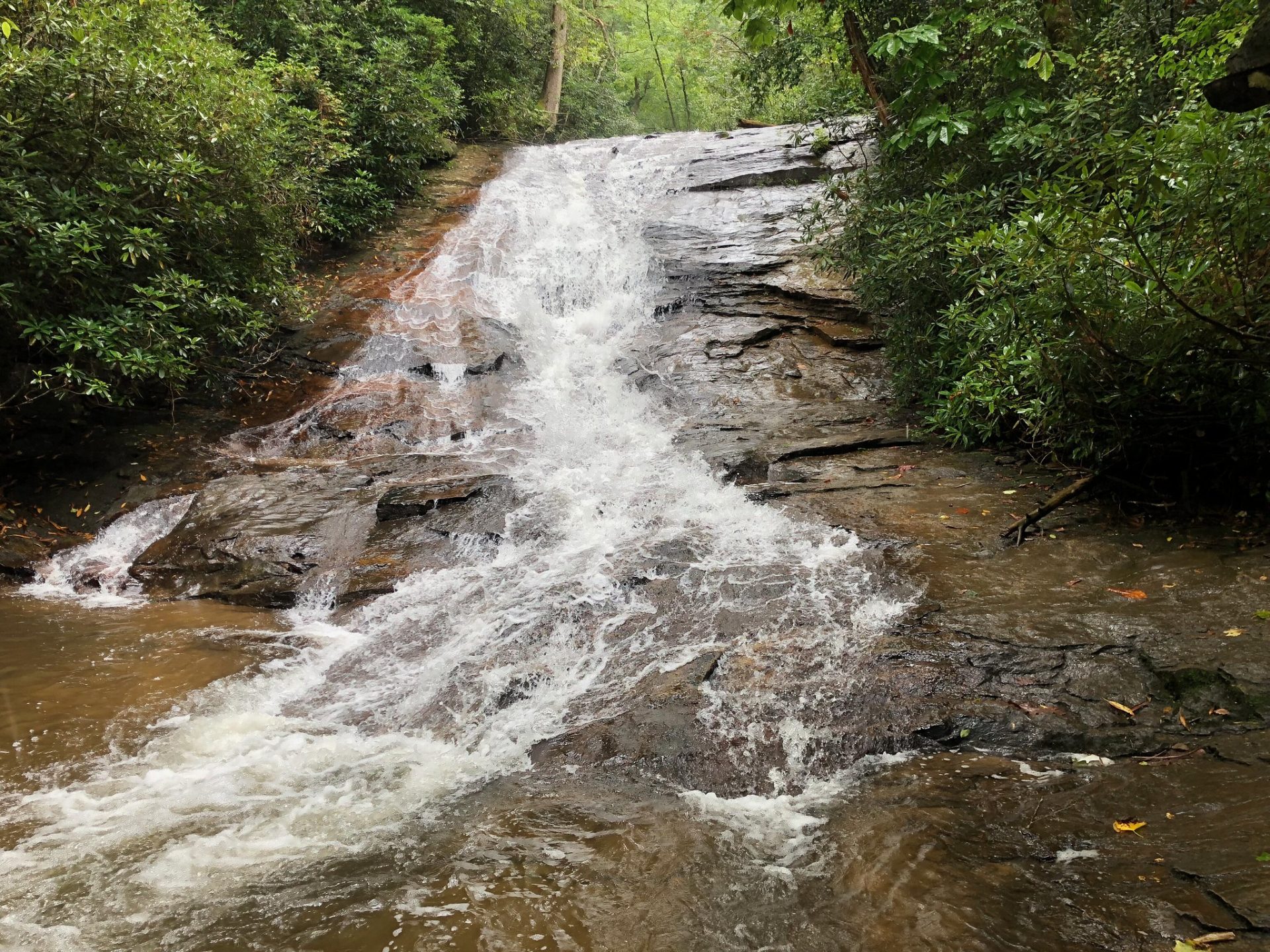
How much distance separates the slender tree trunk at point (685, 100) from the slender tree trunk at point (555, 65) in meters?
10.5

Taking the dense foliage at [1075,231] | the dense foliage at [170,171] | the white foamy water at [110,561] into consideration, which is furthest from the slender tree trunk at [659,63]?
the white foamy water at [110,561]

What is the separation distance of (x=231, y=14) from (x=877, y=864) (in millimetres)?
16100

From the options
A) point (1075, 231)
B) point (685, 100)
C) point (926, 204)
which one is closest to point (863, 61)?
point (926, 204)

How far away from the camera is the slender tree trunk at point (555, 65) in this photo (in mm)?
20906

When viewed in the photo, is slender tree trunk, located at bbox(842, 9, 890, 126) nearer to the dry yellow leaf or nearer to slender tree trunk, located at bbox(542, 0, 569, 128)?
the dry yellow leaf

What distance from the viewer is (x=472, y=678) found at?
4.69 m

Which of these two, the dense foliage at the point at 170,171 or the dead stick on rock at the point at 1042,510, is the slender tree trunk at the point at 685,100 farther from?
the dead stick on rock at the point at 1042,510

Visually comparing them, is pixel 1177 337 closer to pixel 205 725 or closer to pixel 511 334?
pixel 205 725

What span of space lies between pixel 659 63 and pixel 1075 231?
30389 mm

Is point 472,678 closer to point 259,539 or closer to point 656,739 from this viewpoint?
point 656,739

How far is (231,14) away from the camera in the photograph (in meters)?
12.5

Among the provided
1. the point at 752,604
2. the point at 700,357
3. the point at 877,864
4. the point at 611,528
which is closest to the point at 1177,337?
the point at 752,604

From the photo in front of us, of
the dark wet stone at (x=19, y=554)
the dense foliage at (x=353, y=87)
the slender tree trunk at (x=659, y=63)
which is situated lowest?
the dark wet stone at (x=19, y=554)

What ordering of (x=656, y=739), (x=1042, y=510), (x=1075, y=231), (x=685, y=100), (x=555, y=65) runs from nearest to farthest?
(x=656, y=739), (x=1075, y=231), (x=1042, y=510), (x=555, y=65), (x=685, y=100)
